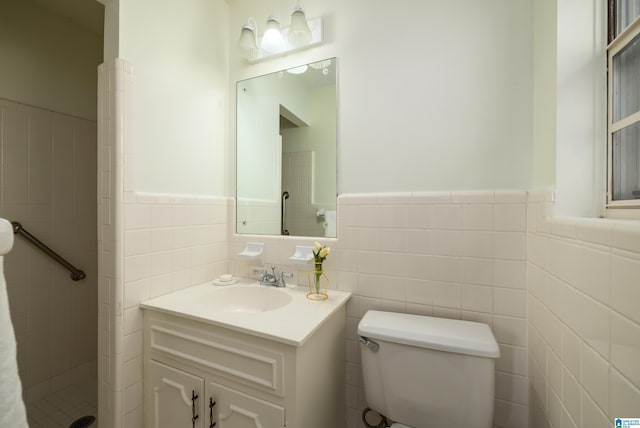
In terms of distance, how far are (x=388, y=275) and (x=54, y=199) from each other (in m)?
A: 2.17

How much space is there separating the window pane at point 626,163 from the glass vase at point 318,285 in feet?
3.27

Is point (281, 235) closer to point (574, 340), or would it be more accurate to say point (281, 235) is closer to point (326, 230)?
point (326, 230)

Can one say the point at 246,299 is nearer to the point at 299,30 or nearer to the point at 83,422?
the point at 83,422

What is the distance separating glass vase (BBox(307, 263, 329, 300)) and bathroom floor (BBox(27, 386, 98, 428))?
1.48 m

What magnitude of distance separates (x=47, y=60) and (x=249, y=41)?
55.1 inches

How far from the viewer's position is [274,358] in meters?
0.85

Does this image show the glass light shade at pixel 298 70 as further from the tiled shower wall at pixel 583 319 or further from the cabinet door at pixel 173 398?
the cabinet door at pixel 173 398

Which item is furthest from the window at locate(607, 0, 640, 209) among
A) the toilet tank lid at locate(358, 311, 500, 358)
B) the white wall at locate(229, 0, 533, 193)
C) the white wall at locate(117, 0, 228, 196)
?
the white wall at locate(117, 0, 228, 196)

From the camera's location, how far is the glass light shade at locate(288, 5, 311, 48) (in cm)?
128

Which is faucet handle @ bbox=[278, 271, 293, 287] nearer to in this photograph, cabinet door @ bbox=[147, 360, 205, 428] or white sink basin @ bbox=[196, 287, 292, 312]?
white sink basin @ bbox=[196, 287, 292, 312]

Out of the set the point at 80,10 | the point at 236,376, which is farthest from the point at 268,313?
the point at 80,10

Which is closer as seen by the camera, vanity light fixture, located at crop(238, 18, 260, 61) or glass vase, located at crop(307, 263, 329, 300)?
glass vase, located at crop(307, 263, 329, 300)

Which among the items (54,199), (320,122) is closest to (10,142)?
(54,199)

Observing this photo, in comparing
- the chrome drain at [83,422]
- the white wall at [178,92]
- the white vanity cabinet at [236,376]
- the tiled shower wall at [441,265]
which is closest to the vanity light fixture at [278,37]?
the white wall at [178,92]
